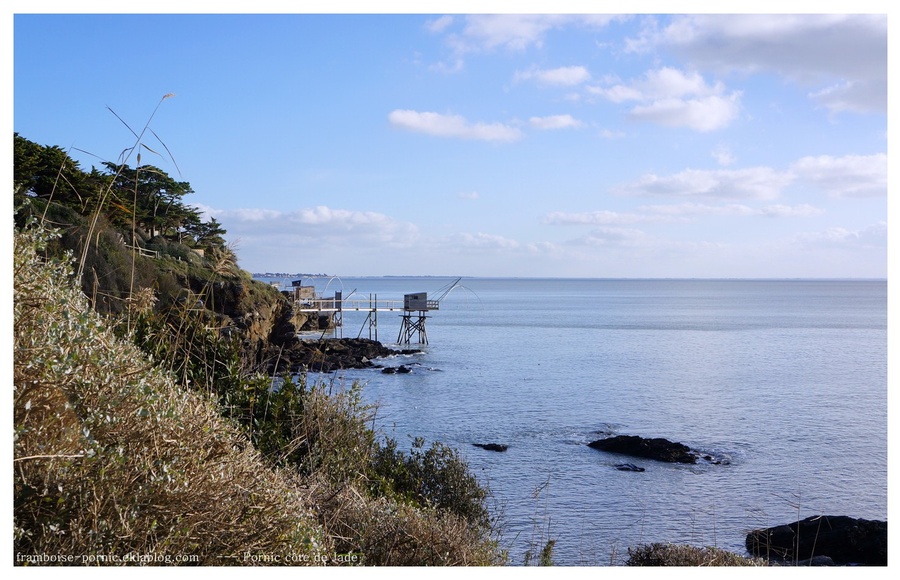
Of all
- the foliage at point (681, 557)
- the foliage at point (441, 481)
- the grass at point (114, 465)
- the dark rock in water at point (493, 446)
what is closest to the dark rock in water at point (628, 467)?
the dark rock in water at point (493, 446)

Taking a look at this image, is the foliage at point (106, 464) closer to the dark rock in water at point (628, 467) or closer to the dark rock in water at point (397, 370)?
the dark rock in water at point (628, 467)

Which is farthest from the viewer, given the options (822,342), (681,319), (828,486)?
(681,319)

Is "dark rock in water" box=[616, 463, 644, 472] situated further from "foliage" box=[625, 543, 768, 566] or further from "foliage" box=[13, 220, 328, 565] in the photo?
"foliage" box=[13, 220, 328, 565]

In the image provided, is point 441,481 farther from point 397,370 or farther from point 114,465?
point 397,370

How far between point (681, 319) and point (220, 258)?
9368 centimetres

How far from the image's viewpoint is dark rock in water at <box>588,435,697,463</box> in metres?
21.9

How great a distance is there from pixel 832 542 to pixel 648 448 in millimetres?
8606

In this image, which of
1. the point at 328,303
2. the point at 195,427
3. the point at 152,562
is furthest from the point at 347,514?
the point at 328,303

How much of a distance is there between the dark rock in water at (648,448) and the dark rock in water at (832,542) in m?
7.07

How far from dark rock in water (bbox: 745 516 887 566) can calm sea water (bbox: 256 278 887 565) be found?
770mm

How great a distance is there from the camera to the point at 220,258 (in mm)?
5062

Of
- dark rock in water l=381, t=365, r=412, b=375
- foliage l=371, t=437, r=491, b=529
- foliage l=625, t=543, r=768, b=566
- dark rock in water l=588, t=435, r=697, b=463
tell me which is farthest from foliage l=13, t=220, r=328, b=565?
dark rock in water l=381, t=365, r=412, b=375
